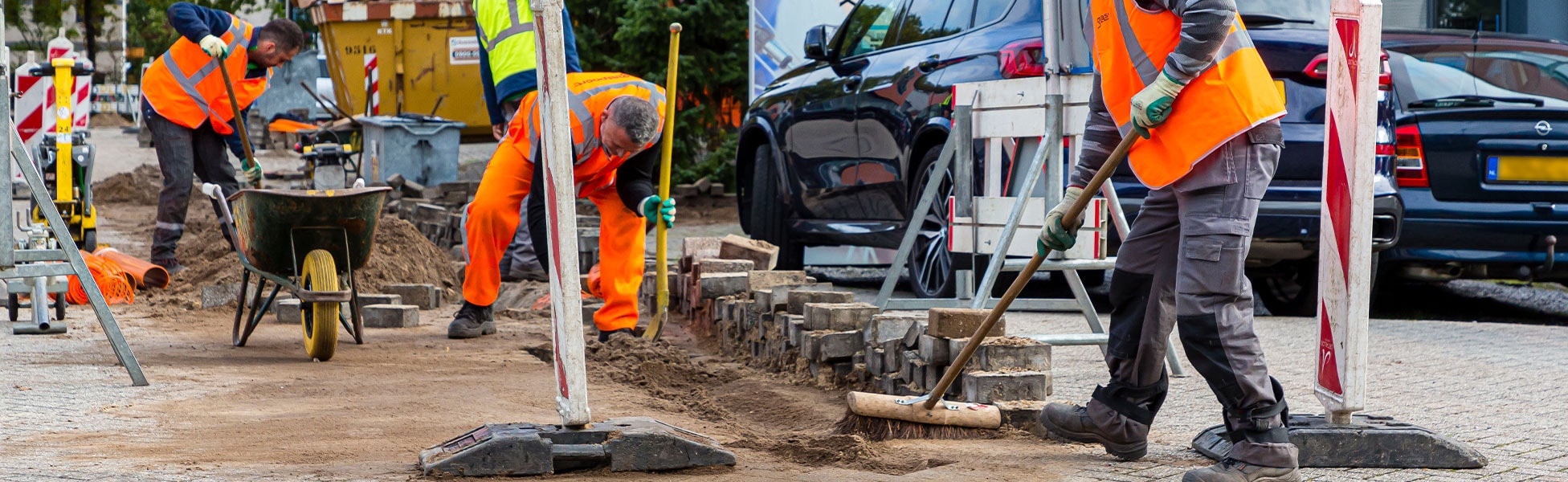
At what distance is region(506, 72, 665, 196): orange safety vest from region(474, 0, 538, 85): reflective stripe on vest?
2.77ft

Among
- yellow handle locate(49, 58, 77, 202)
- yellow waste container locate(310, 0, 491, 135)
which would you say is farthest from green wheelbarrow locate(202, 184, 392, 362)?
yellow waste container locate(310, 0, 491, 135)

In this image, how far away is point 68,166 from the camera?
8273 mm

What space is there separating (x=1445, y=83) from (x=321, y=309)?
201 inches

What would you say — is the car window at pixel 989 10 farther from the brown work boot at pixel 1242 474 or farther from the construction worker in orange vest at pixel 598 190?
the brown work boot at pixel 1242 474

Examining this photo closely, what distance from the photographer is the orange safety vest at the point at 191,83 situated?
8961 millimetres

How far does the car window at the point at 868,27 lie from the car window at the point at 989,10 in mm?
949

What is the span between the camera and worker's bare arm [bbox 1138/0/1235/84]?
143 inches

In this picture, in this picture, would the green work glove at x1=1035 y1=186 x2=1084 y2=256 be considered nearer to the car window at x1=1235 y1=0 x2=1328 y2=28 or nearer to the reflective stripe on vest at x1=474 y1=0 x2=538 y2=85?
the car window at x1=1235 y1=0 x2=1328 y2=28

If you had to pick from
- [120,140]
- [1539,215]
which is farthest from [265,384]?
[120,140]

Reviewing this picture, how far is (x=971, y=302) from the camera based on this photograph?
5742mm

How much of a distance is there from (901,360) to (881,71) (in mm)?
2965

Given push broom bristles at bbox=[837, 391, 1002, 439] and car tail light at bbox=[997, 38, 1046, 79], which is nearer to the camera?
push broom bristles at bbox=[837, 391, 1002, 439]

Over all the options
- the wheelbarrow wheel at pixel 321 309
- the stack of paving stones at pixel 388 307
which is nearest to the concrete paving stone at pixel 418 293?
the stack of paving stones at pixel 388 307

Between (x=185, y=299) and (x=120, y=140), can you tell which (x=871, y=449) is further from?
(x=120, y=140)
